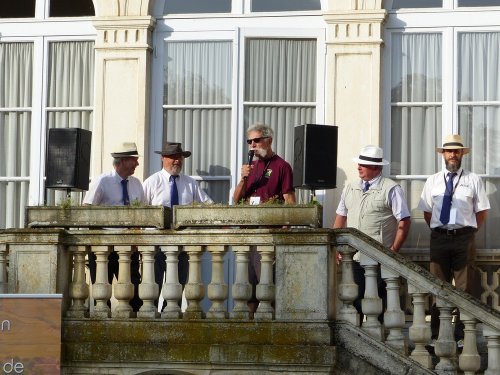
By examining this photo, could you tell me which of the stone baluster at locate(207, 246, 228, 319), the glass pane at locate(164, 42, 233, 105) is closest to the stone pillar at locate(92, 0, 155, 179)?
the glass pane at locate(164, 42, 233, 105)

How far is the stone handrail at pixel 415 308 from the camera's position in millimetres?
11492

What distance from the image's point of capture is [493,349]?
37.8ft

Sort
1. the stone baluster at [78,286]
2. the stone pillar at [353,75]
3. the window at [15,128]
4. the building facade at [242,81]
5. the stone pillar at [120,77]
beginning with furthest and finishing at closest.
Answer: the window at [15,128] < the stone pillar at [120,77] < the building facade at [242,81] < the stone pillar at [353,75] < the stone baluster at [78,286]

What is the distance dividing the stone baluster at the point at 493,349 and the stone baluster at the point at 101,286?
314cm

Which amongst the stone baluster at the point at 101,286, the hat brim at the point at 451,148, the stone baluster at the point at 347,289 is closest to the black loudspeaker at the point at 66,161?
the stone baluster at the point at 101,286

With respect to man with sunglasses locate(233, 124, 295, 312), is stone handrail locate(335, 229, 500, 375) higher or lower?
lower

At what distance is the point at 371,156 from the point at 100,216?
8.66 feet

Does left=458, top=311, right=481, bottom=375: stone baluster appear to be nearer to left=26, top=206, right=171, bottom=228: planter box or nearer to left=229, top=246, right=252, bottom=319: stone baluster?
left=229, top=246, right=252, bottom=319: stone baluster

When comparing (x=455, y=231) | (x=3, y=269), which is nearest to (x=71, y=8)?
(x=3, y=269)

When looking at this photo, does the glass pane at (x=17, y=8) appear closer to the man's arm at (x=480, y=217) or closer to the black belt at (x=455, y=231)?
the black belt at (x=455, y=231)

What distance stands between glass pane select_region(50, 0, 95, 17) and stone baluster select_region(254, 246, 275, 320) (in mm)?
4420

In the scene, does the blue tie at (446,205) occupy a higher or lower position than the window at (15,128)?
lower

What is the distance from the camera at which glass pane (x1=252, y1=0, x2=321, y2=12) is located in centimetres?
1498

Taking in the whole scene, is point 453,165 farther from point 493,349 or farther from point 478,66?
point 493,349
